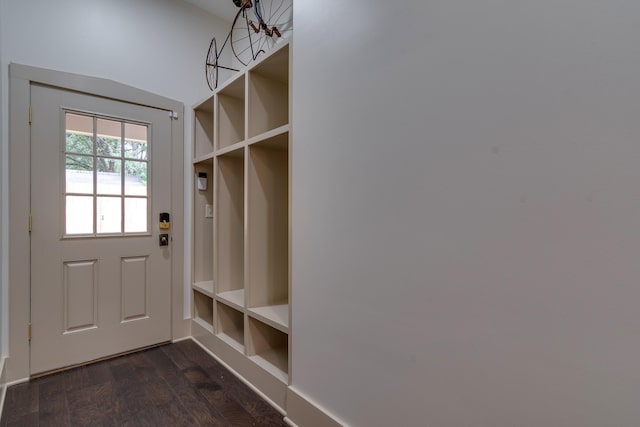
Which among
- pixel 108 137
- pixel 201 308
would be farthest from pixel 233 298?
pixel 108 137

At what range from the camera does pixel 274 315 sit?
197 cm

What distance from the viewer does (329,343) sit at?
151 centimetres

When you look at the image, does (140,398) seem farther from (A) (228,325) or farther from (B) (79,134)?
(B) (79,134)

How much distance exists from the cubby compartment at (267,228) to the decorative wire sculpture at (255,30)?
0.90 metres

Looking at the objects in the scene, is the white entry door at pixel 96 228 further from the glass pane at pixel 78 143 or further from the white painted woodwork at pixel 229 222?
the white painted woodwork at pixel 229 222

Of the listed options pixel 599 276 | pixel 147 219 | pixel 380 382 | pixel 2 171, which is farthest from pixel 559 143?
pixel 2 171

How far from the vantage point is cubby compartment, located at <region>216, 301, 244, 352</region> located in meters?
2.45

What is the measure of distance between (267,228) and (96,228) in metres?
1.38

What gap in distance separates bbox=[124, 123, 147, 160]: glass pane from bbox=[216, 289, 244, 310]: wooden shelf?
1.36m

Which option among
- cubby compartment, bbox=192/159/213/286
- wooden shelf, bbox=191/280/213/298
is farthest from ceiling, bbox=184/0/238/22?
wooden shelf, bbox=191/280/213/298

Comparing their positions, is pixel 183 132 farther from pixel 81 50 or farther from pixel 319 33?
pixel 319 33

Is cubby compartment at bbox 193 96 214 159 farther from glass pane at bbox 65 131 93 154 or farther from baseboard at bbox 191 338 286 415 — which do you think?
baseboard at bbox 191 338 286 415

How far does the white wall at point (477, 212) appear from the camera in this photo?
78 cm

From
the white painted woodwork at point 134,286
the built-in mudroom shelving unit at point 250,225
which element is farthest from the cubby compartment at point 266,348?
the white painted woodwork at point 134,286
